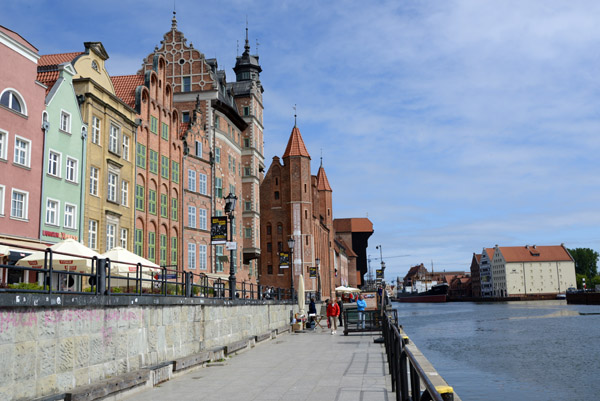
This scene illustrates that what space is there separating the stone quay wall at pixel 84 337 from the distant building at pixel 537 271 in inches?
6341

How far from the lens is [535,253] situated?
166250mm

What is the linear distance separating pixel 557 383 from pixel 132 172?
2533cm

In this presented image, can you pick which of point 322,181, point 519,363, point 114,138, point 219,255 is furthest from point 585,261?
point 114,138

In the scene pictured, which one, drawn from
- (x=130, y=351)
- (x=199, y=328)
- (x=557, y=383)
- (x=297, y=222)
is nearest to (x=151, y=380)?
(x=130, y=351)

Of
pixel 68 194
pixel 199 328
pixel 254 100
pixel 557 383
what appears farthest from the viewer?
pixel 254 100

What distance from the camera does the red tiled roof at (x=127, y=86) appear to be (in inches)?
1457

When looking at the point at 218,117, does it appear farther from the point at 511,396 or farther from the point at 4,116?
the point at 511,396

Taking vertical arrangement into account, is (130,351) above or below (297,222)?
below

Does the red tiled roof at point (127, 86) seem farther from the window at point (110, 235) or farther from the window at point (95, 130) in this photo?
the window at point (110, 235)

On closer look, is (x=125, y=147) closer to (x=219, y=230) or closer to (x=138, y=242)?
(x=138, y=242)

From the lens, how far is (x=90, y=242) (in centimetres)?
3056

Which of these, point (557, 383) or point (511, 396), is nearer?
point (511, 396)

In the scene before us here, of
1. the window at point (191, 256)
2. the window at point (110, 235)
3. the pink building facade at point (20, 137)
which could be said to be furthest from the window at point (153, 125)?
the pink building facade at point (20, 137)

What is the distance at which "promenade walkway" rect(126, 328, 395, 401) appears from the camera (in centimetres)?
1094
